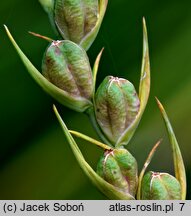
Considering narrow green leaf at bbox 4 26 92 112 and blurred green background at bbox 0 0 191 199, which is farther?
blurred green background at bbox 0 0 191 199

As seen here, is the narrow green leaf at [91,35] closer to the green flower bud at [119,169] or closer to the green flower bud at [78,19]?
the green flower bud at [78,19]

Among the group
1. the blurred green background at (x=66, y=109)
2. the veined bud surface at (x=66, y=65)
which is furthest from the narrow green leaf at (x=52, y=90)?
the blurred green background at (x=66, y=109)

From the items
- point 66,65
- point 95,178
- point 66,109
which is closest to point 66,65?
point 66,65

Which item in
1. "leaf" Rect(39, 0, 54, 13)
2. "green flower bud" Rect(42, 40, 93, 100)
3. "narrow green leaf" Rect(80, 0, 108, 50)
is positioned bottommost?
"green flower bud" Rect(42, 40, 93, 100)

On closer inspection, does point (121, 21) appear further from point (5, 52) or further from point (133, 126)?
point (133, 126)

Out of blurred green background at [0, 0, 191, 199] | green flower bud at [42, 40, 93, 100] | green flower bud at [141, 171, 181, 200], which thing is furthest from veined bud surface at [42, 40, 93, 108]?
blurred green background at [0, 0, 191, 199]

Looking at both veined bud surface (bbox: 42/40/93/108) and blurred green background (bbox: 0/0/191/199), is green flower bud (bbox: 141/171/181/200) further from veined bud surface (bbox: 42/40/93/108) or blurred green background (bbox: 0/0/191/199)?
blurred green background (bbox: 0/0/191/199)

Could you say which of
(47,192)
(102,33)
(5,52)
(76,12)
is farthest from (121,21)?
(76,12)
